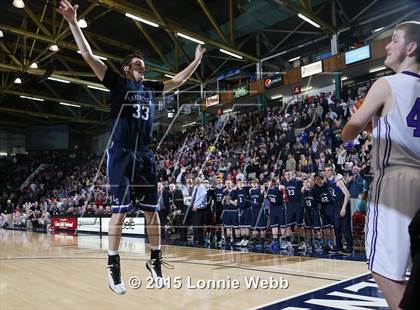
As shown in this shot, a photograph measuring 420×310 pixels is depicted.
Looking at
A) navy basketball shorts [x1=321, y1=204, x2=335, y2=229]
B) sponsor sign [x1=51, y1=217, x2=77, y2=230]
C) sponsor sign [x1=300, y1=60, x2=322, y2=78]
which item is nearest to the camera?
navy basketball shorts [x1=321, y1=204, x2=335, y2=229]

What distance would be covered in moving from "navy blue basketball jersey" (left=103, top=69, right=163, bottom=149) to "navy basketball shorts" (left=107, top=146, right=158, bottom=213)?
8 cm

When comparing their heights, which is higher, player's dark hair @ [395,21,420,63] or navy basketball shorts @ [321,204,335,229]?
player's dark hair @ [395,21,420,63]

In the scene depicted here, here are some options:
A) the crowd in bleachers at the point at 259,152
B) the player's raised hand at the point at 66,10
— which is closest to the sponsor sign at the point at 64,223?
the crowd in bleachers at the point at 259,152

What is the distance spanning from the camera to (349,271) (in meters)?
5.86

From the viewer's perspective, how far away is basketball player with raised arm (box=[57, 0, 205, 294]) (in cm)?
302

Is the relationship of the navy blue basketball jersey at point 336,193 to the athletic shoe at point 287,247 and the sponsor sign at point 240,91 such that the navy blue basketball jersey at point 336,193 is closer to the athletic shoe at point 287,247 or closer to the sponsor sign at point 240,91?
the athletic shoe at point 287,247

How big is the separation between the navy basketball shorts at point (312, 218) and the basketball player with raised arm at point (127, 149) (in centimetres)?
595

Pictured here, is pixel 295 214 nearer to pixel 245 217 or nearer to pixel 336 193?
pixel 336 193

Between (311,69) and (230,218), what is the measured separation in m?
8.05

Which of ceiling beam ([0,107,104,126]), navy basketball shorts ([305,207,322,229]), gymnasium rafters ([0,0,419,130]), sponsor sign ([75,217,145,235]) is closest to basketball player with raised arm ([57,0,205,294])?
navy basketball shorts ([305,207,322,229])

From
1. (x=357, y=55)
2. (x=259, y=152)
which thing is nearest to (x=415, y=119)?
(x=259, y=152)

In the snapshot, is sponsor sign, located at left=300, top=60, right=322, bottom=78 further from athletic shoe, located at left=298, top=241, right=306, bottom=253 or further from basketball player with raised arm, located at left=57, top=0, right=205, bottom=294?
basketball player with raised arm, located at left=57, top=0, right=205, bottom=294

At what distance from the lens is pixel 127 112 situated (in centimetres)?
307

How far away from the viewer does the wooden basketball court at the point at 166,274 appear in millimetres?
4223
